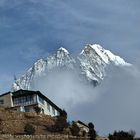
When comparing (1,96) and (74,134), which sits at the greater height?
(1,96)

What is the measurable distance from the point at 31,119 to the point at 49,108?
26.1 m

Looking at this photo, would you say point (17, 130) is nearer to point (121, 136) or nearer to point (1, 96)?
point (121, 136)

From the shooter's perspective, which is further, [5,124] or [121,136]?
[5,124]

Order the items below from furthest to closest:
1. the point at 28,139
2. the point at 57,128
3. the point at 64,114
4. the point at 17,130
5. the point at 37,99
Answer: the point at 37,99, the point at 64,114, the point at 57,128, the point at 17,130, the point at 28,139

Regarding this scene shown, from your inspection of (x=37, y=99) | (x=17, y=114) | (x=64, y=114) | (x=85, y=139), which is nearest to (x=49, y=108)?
(x=37, y=99)

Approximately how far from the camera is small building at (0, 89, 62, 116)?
122 meters

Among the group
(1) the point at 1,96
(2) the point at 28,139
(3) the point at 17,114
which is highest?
(1) the point at 1,96

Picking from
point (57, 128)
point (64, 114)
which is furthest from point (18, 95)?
point (57, 128)

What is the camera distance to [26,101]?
123375 millimetres

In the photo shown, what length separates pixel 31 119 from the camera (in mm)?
102750

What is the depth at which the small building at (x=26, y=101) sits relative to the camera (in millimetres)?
121688

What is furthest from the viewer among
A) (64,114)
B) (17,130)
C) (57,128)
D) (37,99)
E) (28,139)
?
(37,99)

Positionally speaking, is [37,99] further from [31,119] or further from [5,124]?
[5,124]

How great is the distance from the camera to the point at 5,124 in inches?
3730
